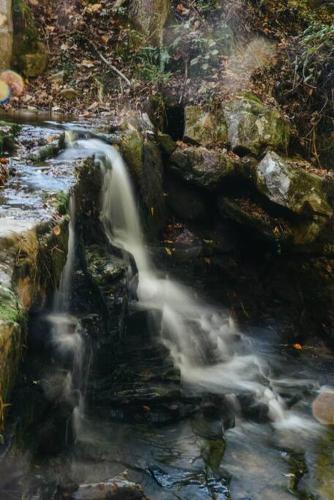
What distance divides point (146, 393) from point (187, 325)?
4.68 ft

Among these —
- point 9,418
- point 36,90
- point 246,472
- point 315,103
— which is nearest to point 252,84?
point 315,103

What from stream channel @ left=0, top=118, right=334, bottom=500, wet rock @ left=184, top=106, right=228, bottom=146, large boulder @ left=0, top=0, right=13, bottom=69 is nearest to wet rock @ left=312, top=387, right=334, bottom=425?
stream channel @ left=0, top=118, right=334, bottom=500

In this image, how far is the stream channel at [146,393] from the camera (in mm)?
3629

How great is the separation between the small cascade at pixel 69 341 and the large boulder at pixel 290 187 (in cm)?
316

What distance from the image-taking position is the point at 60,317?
4.02 metres

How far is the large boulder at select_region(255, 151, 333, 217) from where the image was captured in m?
6.66

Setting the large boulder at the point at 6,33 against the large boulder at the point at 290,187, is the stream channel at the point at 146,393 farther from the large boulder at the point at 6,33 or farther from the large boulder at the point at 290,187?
the large boulder at the point at 6,33

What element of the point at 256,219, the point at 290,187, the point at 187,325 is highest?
the point at 290,187

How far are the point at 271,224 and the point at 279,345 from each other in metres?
1.63

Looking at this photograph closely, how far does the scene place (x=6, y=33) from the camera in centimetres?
824

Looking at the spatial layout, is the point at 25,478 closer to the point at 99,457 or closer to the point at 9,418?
the point at 9,418

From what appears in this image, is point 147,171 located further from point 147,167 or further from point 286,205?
point 286,205

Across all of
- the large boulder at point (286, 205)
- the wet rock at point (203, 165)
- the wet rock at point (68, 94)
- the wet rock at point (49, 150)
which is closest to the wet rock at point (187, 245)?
the large boulder at point (286, 205)

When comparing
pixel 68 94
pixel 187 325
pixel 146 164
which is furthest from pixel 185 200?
pixel 68 94
